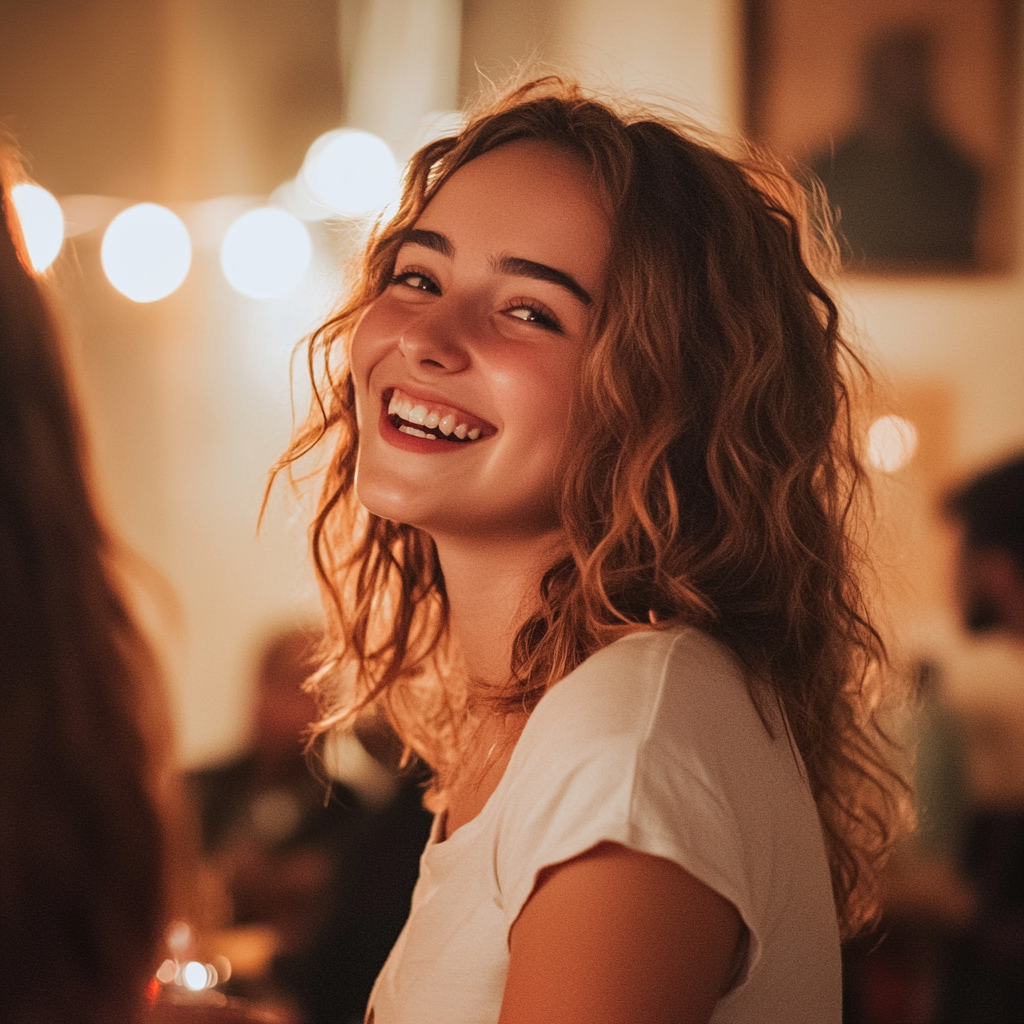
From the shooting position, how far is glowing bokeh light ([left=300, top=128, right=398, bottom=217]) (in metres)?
2.81

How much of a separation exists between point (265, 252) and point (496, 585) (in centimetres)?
194

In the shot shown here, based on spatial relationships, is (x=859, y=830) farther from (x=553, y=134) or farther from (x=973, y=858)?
(x=973, y=858)

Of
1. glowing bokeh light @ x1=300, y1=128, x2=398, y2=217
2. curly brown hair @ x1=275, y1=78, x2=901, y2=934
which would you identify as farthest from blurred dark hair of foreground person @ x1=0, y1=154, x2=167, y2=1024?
glowing bokeh light @ x1=300, y1=128, x2=398, y2=217

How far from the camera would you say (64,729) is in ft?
1.88

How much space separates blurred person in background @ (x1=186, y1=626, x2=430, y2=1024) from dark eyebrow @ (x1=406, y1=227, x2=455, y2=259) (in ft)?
2.55

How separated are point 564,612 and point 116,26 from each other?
2674 mm

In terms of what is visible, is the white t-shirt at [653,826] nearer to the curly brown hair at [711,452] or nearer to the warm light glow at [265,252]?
the curly brown hair at [711,452]

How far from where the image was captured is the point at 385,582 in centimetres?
139

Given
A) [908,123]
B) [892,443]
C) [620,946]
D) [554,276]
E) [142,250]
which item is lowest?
[892,443]

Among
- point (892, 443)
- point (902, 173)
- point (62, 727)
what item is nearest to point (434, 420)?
point (62, 727)

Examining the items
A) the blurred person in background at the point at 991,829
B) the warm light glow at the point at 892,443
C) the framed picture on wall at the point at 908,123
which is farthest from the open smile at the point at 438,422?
the framed picture on wall at the point at 908,123

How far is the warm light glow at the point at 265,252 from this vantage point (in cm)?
283

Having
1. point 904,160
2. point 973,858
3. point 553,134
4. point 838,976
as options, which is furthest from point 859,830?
point 904,160

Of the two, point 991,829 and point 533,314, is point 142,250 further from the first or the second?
point 991,829
